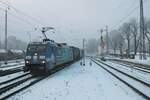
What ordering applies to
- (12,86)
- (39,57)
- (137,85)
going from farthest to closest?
1. (39,57)
2. (137,85)
3. (12,86)

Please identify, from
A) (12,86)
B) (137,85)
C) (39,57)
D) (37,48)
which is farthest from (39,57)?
(137,85)

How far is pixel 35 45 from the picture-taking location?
24.0 metres

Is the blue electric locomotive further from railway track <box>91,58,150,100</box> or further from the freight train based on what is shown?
railway track <box>91,58,150,100</box>

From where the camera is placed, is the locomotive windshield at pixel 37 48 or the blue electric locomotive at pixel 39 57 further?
the locomotive windshield at pixel 37 48

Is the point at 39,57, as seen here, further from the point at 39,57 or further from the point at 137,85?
the point at 137,85

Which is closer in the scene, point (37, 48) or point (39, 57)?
point (39, 57)

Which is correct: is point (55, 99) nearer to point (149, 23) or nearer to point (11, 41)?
point (149, 23)

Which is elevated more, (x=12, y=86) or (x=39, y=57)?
(x=39, y=57)

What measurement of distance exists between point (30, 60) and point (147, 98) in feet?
43.5

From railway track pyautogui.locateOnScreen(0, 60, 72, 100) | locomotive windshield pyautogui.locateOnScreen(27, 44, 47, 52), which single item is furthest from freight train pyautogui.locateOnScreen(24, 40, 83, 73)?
railway track pyautogui.locateOnScreen(0, 60, 72, 100)

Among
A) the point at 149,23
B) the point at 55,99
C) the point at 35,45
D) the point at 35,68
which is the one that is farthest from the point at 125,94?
the point at 149,23

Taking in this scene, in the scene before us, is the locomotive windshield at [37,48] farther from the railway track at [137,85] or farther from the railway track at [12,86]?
the railway track at [137,85]

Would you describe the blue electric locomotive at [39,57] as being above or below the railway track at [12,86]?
above

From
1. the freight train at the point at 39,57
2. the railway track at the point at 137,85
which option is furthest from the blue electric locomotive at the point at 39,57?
the railway track at the point at 137,85
